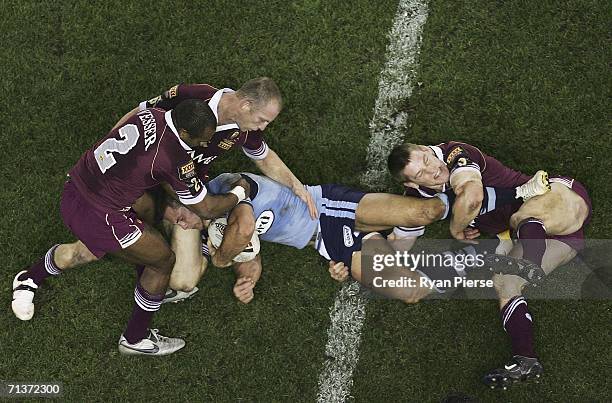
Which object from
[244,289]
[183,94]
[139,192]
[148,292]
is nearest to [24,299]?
[148,292]

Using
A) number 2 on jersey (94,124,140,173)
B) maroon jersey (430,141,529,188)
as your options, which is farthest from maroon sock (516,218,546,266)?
number 2 on jersey (94,124,140,173)

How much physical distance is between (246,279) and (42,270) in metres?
1.87

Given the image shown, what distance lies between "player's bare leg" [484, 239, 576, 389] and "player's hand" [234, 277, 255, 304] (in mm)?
2258

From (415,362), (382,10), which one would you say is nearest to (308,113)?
(382,10)

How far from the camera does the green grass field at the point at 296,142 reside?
715 cm

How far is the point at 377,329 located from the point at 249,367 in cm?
122

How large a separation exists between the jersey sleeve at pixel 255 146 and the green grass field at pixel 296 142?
2.24 ft

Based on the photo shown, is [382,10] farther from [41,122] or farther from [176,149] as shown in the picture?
[41,122]

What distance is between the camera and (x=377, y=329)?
23.7ft

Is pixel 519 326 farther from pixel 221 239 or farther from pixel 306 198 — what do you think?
pixel 221 239

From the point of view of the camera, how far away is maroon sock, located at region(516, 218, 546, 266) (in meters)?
6.83

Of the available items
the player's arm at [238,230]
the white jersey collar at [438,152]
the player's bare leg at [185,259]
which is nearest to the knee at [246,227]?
the player's arm at [238,230]

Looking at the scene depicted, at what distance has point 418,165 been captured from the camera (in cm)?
690

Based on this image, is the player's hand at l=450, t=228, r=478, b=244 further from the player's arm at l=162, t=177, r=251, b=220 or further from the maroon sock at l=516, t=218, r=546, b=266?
the player's arm at l=162, t=177, r=251, b=220
